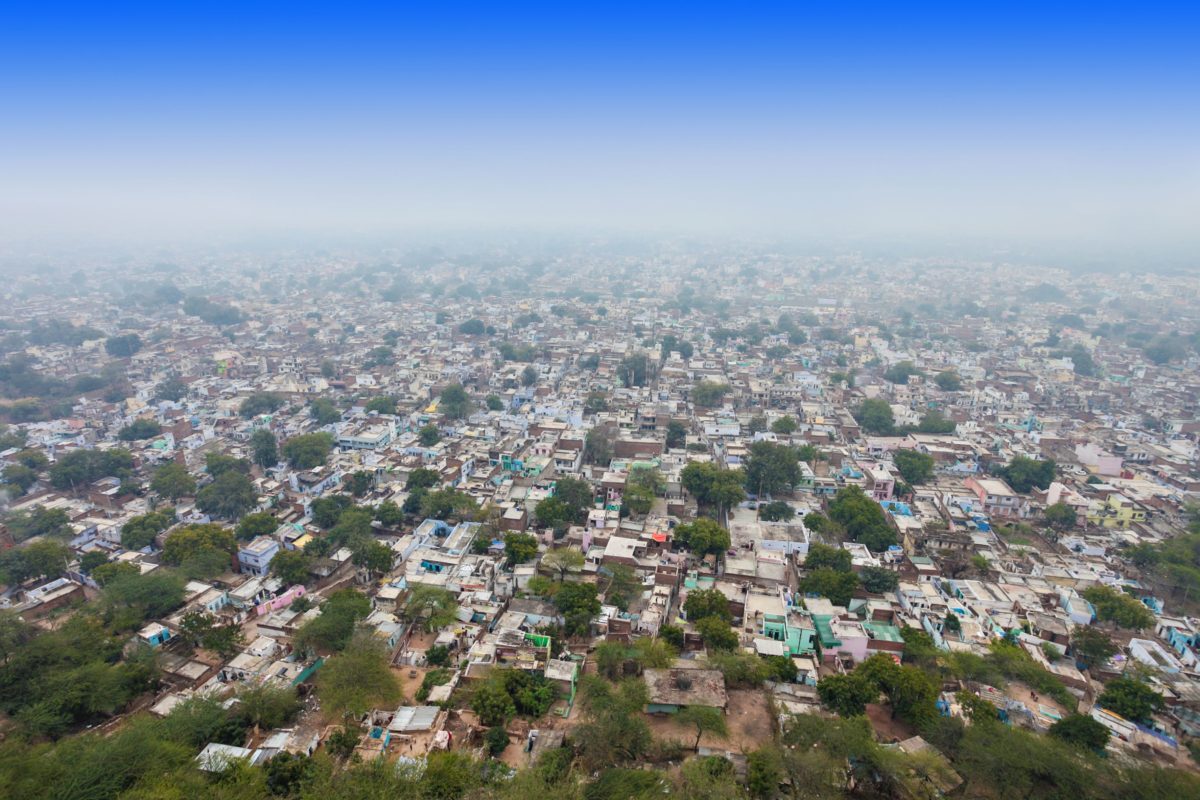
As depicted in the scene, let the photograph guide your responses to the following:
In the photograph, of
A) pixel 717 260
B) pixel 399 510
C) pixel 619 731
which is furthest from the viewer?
pixel 717 260

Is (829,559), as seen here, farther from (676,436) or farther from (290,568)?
(290,568)

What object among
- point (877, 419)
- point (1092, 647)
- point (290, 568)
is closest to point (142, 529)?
point (290, 568)

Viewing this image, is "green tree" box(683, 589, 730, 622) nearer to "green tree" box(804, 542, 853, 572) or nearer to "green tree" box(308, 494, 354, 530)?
"green tree" box(804, 542, 853, 572)

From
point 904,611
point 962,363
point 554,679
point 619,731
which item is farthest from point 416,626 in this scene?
point 962,363

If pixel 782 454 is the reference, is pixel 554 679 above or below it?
below

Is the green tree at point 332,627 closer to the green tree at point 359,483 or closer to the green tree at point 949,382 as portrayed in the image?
the green tree at point 359,483

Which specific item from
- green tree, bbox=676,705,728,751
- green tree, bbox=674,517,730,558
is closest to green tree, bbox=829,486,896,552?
green tree, bbox=674,517,730,558

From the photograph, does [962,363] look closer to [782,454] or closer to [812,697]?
[782,454]
